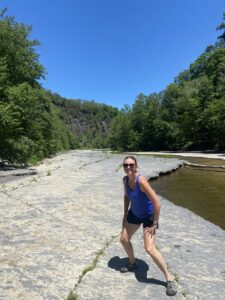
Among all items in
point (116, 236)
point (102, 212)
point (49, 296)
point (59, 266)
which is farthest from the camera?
point (102, 212)

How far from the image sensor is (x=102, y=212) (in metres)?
9.80

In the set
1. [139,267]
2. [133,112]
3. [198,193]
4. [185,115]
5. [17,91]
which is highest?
[133,112]

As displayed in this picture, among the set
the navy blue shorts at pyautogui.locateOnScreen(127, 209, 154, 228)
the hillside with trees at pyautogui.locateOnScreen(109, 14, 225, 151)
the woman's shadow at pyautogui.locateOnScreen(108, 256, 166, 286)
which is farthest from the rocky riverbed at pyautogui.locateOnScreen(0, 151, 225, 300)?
the hillside with trees at pyautogui.locateOnScreen(109, 14, 225, 151)

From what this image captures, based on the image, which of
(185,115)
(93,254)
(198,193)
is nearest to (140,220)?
(93,254)

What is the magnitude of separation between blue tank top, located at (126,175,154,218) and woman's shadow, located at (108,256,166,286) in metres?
0.97

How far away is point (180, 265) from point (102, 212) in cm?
430

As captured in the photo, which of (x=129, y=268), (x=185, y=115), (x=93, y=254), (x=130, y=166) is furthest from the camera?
(x=185, y=115)

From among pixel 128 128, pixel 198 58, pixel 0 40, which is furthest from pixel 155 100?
pixel 0 40

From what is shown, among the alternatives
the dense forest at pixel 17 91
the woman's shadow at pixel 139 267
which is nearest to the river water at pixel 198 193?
the woman's shadow at pixel 139 267

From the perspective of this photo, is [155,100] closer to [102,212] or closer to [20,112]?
[20,112]

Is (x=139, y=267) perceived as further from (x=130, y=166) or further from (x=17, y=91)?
(x=17, y=91)

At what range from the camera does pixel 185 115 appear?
221 ft

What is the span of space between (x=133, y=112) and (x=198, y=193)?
84184 millimetres

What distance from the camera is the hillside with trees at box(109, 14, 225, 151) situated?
59062 millimetres
